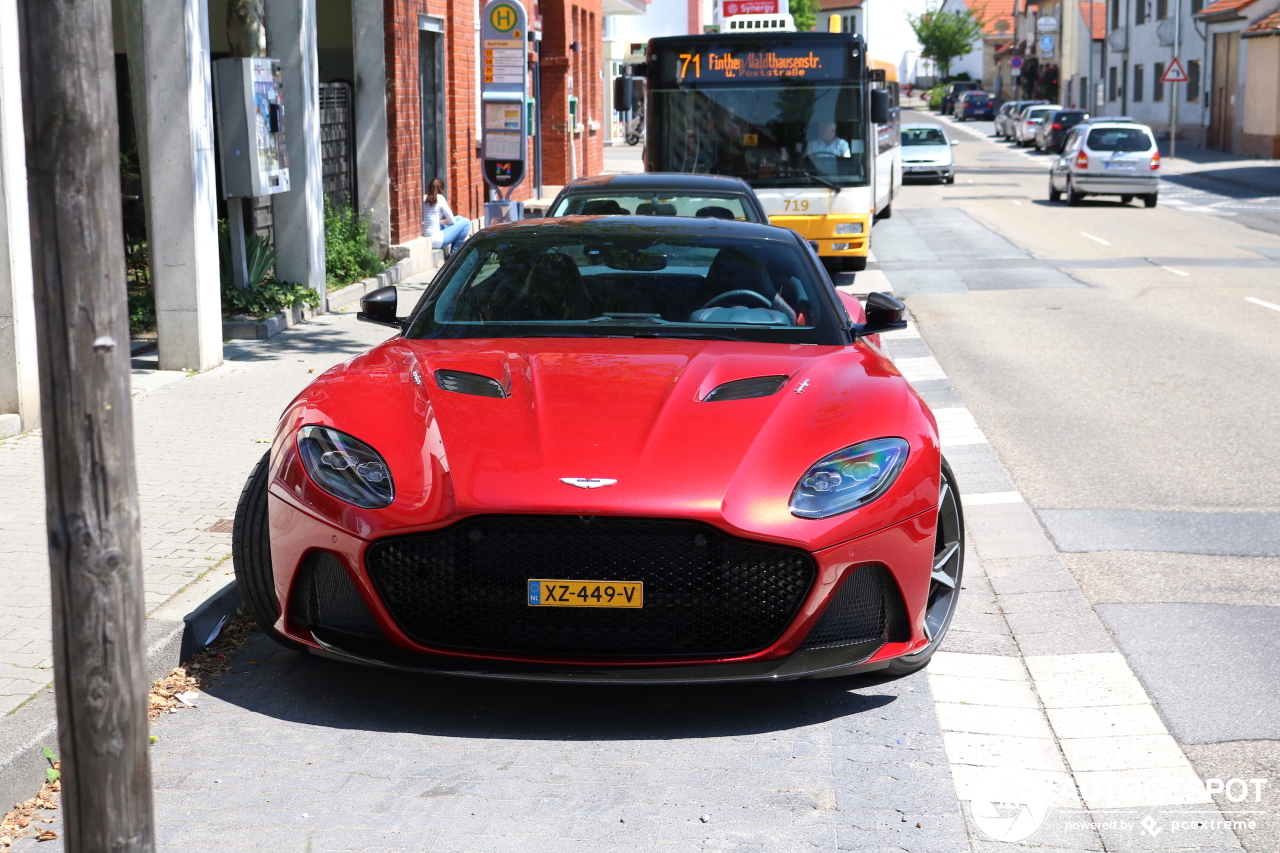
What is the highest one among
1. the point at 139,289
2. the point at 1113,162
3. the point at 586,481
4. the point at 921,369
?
the point at 1113,162

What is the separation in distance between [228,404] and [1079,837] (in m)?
7.09

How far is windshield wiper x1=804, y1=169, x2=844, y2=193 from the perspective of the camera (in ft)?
57.9

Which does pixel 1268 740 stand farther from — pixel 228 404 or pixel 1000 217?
pixel 1000 217

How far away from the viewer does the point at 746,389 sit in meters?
4.96

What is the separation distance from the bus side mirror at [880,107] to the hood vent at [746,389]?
12962mm

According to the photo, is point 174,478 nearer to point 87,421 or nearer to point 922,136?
point 87,421

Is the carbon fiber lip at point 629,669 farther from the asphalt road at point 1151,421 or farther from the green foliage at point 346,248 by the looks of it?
the green foliage at point 346,248

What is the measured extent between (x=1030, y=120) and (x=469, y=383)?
6150 centimetres

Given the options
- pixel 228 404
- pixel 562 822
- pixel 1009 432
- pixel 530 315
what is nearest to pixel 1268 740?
pixel 562 822

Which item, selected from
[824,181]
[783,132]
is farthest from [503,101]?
[824,181]

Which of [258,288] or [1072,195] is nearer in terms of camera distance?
[258,288]

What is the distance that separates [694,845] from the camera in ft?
12.2

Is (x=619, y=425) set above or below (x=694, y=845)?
above

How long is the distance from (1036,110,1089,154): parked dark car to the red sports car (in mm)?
54160
